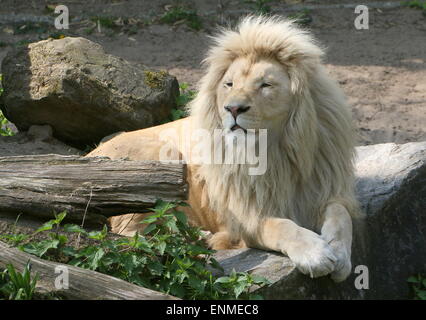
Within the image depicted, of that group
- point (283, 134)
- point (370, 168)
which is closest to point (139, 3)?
point (370, 168)

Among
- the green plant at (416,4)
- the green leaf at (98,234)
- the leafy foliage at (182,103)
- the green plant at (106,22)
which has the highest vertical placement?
the green plant at (416,4)

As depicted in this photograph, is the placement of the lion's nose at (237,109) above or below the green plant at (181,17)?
below

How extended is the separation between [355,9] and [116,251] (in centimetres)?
735

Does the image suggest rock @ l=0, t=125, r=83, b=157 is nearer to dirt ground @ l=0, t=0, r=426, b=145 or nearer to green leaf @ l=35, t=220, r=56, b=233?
dirt ground @ l=0, t=0, r=426, b=145

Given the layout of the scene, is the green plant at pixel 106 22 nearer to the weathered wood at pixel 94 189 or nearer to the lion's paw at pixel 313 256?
the weathered wood at pixel 94 189

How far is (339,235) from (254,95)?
3.03 feet

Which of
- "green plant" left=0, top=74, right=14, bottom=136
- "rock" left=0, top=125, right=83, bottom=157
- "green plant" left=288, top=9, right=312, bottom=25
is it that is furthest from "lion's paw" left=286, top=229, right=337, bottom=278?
"green plant" left=288, top=9, right=312, bottom=25

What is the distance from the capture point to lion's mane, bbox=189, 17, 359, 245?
4.39 meters

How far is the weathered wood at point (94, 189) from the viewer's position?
13.7 feet

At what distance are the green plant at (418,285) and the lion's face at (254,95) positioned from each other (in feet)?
4.79

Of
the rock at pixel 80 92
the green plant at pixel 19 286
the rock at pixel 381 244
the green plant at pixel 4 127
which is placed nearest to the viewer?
the green plant at pixel 19 286

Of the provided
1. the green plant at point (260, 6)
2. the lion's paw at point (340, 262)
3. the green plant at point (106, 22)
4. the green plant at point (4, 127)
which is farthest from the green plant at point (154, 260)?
the green plant at point (260, 6)

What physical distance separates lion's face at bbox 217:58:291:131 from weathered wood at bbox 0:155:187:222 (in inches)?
17.3

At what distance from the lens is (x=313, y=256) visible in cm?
394
